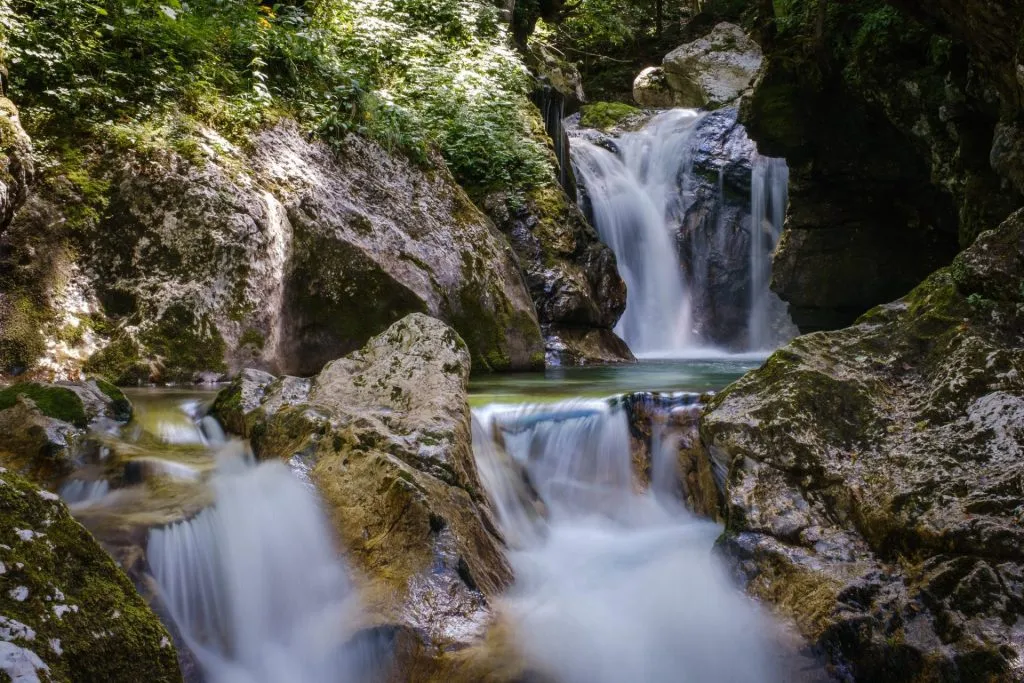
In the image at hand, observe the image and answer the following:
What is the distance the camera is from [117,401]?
4781 millimetres

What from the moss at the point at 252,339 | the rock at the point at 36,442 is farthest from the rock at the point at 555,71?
the rock at the point at 36,442

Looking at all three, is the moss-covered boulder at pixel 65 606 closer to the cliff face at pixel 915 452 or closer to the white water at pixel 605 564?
the white water at pixel 605 564

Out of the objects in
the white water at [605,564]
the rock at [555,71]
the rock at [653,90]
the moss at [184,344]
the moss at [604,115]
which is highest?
the rock at [653,90]

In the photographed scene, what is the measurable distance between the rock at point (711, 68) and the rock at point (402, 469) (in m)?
16.3

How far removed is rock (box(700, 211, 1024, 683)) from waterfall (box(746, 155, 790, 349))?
9.92 meters

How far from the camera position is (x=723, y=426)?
4047 millimetres

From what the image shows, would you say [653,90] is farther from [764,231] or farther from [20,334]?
[20,334]

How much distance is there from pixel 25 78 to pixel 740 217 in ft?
38.7

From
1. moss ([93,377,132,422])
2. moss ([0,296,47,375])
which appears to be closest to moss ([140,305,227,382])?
moss ([0,296,47,375])

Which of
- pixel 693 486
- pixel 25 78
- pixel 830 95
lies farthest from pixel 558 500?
pixel 830 95

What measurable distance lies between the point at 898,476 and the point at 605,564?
1.65 metres

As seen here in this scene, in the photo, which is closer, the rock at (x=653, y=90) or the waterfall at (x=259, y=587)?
the waterfall at (x=259, y=587)

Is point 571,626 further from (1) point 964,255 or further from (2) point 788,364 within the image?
(1) point 964,255

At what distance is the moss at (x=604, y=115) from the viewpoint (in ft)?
57.4
